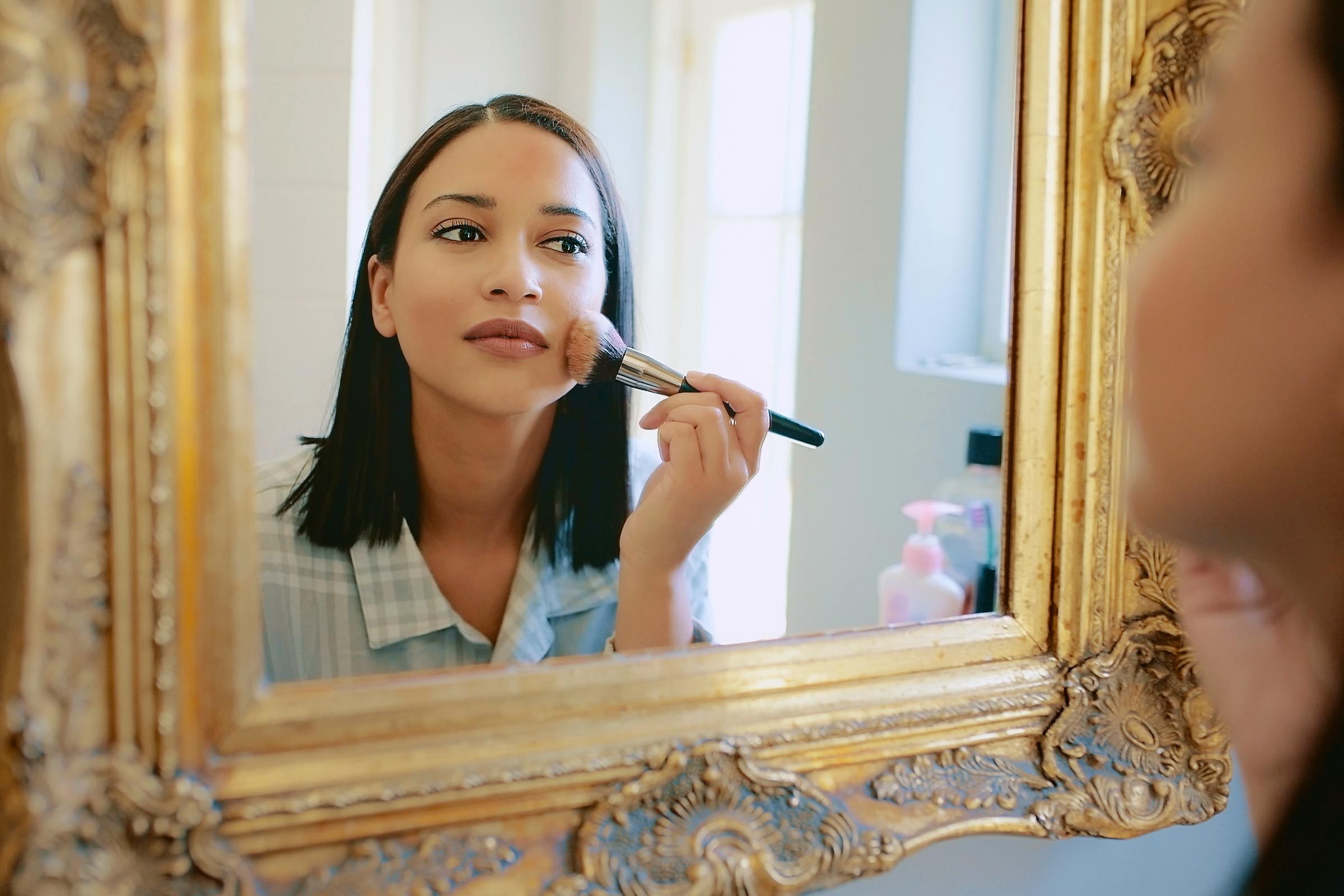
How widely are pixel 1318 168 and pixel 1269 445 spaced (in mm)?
77

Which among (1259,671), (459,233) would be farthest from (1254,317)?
(459,233)

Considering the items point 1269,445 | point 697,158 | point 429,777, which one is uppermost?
point 697,158

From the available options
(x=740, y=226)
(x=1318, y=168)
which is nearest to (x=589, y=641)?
(x=740, y=226)

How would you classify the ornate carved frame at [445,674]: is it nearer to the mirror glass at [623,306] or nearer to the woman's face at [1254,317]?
the mirror glass at [623,306]

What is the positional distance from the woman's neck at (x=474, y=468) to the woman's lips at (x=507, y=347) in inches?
0.9

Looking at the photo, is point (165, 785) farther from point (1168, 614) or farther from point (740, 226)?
point (1168, 614)

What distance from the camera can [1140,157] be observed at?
469mm

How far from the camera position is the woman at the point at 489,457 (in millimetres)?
376

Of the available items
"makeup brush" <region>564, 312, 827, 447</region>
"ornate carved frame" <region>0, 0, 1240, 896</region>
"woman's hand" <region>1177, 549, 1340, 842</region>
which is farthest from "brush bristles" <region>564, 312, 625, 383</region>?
"woman's hand" <region>1177, 549, 1340, 842</region>

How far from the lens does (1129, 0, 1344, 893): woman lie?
294 mm

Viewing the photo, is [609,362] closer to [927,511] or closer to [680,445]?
[680,445]

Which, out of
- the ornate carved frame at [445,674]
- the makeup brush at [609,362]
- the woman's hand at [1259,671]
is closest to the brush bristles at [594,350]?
the makeup brush at [609,362]

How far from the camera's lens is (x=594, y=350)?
406mm

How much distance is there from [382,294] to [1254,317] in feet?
0.90
